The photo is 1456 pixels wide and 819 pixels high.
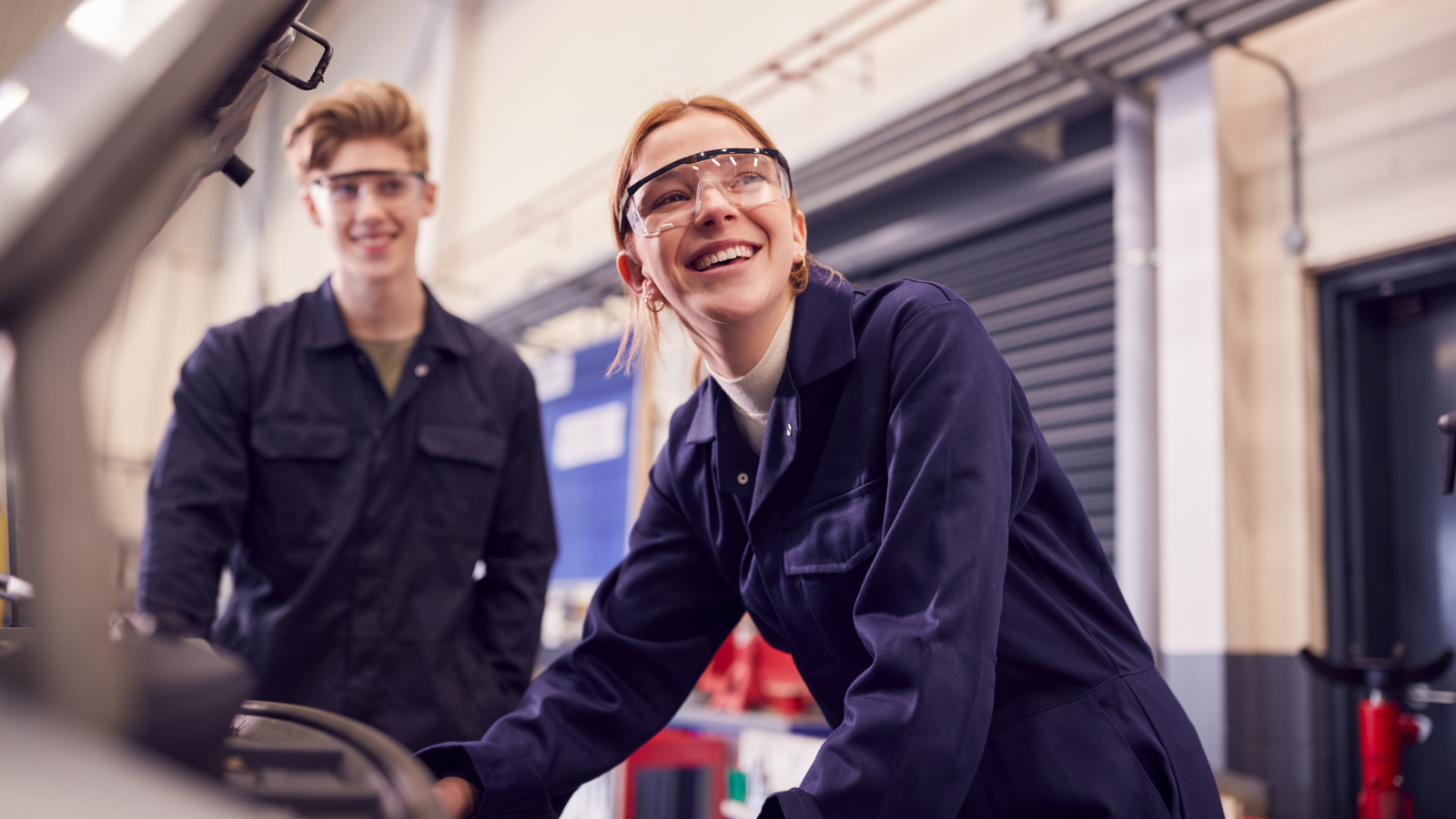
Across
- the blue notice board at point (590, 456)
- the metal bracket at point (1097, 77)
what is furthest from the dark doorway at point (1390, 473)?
the blue notice board at point (590, 456)

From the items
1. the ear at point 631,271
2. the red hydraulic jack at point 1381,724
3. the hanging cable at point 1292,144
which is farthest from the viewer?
the hanging cable at point 1292,144

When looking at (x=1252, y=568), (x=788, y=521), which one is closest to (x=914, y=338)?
(x=788, y=521)

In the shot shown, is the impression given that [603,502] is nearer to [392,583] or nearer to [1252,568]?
[1252,568]

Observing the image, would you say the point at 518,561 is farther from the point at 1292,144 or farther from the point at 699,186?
the point at 1292,144

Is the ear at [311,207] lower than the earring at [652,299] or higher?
higher

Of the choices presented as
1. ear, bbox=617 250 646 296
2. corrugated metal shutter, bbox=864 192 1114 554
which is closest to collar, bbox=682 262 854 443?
ear, bbox=617 250 646 296

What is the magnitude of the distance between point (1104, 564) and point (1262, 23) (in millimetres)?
2481

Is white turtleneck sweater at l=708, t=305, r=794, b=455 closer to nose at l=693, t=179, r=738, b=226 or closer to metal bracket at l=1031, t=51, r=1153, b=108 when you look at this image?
nose at l=693, t=179, r=738, b=226

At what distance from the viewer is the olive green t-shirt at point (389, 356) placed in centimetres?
201

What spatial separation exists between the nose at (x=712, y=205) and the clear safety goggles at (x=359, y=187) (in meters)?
0.91

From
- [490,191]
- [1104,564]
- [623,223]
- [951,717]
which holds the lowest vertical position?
[951,717]

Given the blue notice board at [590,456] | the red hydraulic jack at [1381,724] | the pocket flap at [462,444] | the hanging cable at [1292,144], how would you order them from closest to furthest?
the pocket flap at [462,444] → the red hydraulic jack at [1381,724] → the hanging cable at [1292,144] → the blue notice board at [590,456]

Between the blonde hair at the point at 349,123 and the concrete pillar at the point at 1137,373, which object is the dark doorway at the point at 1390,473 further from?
the blonde hair at the point at 349,123

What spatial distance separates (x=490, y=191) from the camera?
304 inches
